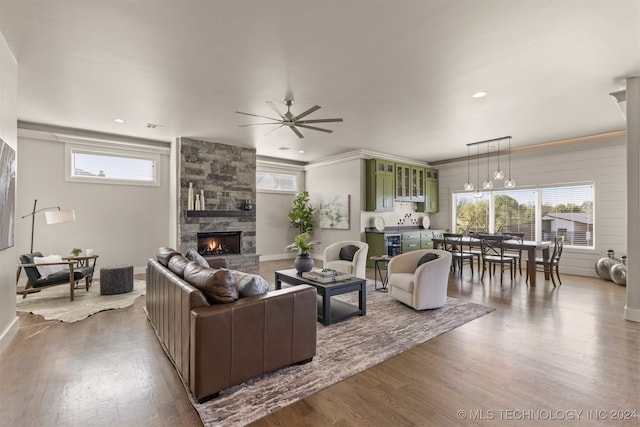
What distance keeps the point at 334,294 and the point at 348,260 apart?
1882 millimetres

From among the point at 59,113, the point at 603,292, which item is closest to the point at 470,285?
the point at 603,292

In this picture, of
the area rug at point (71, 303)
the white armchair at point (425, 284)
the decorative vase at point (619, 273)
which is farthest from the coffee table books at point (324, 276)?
the decorative vase at point (619, 273)

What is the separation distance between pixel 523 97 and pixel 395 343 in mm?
3727

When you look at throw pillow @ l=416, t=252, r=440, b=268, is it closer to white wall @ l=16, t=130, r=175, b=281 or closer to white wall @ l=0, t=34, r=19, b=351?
white wall @ l=0, t=34, r=19, b=351

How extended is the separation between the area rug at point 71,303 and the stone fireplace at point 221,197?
1.68 meters

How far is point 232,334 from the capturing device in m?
2.15

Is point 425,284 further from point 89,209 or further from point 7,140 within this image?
point 89,209

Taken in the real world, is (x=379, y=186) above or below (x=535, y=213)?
above

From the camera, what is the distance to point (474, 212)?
828 centimetres

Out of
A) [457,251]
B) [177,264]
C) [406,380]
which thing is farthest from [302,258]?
[457,251]

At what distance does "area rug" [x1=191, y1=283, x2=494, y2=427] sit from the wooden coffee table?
0.33 feet

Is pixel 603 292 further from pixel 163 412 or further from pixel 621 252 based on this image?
pixel 163 412

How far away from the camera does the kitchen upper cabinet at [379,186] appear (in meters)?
7.36

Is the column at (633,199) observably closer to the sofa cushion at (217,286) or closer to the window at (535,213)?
the window at (535,213)
